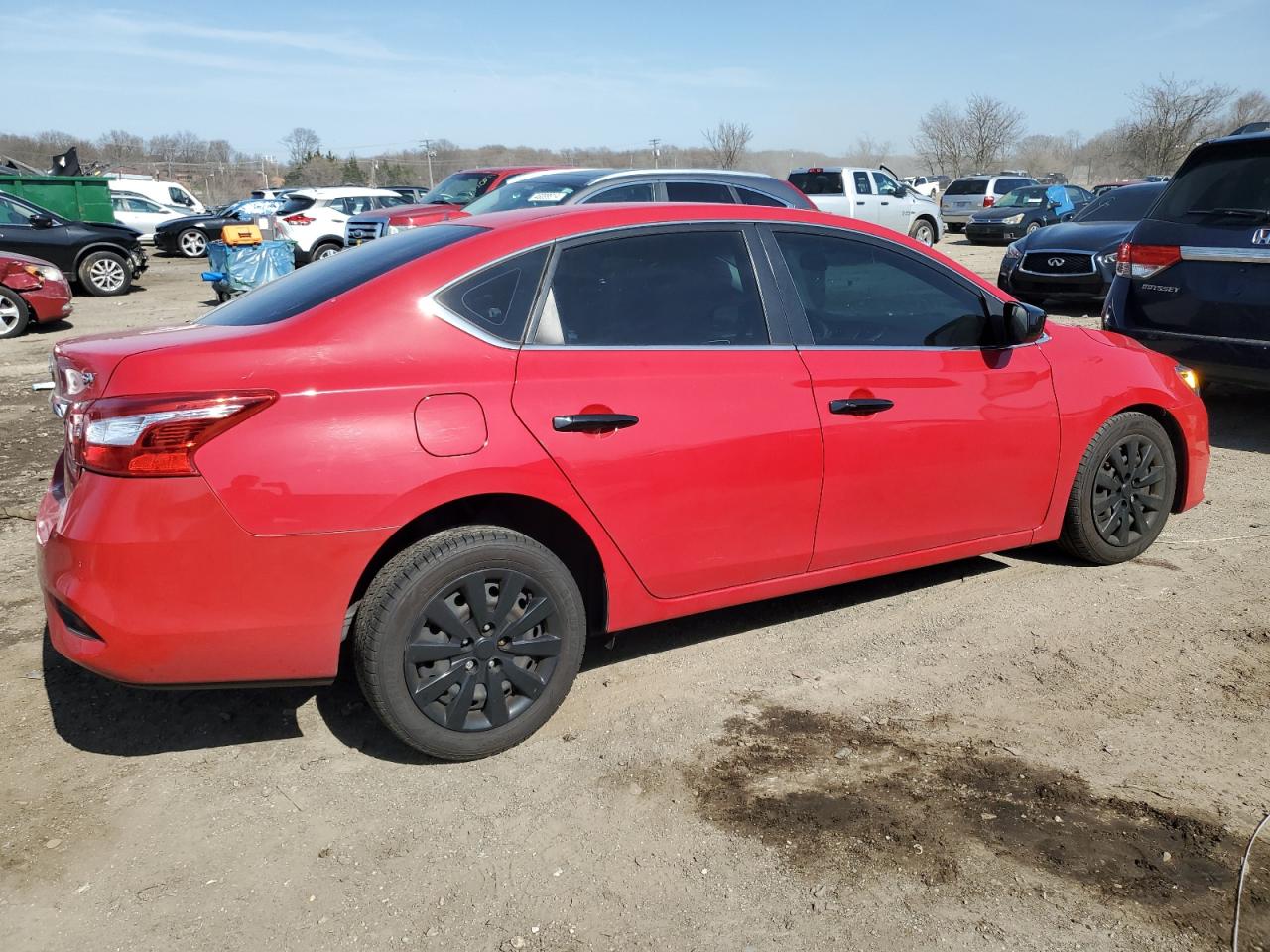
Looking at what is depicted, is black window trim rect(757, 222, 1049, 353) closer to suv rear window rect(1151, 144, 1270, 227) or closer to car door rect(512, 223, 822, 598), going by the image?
car door rect(512, 223, 822, 598)

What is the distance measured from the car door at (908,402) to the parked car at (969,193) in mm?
28092

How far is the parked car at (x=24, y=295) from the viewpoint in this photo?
12289mm

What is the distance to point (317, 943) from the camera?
2.57 metres

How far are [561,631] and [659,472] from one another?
1.97 ft

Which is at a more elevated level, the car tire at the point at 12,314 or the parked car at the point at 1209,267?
the parked car at the point at 1209,267

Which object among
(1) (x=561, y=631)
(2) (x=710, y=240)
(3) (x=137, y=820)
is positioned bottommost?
(3) (x=137, y=820)

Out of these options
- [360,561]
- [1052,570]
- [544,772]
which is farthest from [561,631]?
[1052,570]

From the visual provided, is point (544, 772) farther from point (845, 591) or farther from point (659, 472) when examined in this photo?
point (845, 591)

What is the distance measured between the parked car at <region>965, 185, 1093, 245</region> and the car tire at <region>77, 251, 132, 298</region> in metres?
17.4

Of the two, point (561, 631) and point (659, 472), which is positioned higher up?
point (659, 472)

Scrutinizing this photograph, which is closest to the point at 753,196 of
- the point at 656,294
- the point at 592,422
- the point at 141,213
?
the point at 656,294

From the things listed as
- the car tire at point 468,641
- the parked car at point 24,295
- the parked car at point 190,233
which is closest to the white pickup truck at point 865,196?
the parked car at point 190,233

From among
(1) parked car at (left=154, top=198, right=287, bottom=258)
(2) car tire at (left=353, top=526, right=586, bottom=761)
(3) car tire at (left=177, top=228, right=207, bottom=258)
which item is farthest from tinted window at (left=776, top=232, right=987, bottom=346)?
(3) car tire at (left=177, top=228, right=207, bottom=258)

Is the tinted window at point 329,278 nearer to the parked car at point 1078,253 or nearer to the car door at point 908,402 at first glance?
the car door at point 908,402
